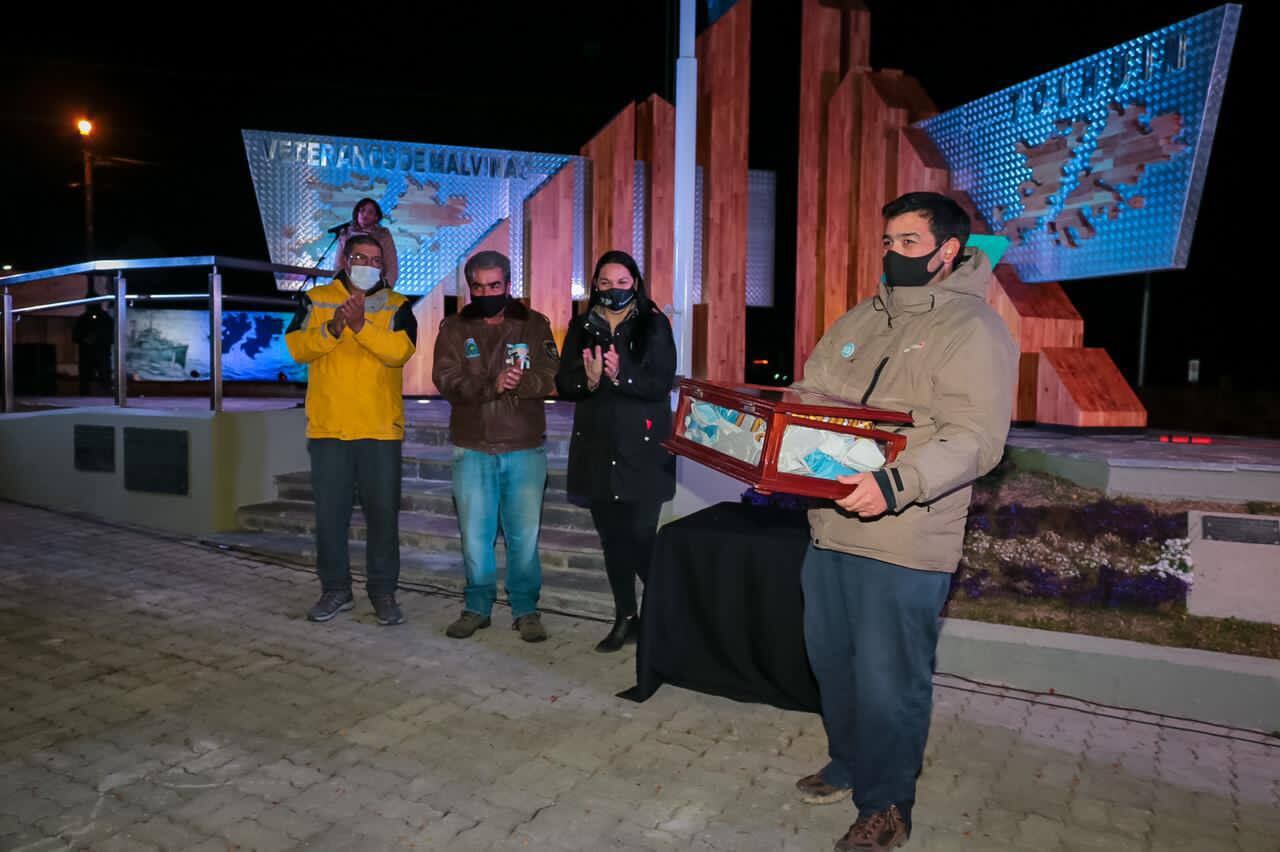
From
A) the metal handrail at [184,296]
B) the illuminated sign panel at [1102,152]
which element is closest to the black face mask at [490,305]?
the metal handrail at [184,296]

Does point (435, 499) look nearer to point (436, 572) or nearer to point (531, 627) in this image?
point (436, 572)

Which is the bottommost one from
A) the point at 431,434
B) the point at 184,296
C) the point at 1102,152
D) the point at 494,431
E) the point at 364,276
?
the point at 431,434

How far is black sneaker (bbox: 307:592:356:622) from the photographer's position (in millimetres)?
4730

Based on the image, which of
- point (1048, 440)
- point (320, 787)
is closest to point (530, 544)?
point (320, 787)

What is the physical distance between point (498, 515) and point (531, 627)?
2.04 feet

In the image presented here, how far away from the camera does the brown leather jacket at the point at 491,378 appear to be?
4324 mm

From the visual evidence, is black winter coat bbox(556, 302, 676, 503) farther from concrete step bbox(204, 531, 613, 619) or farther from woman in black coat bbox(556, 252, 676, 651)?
concrete step bbox(204, 531, 613, 619)

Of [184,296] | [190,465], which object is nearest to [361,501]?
[190,465]

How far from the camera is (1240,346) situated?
16.1 m

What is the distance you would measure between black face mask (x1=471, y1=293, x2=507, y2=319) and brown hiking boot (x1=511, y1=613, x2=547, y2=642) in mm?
1601

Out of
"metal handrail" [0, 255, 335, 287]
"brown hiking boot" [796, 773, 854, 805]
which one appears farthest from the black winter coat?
"metal handrail" [0, 255, 335, 287]

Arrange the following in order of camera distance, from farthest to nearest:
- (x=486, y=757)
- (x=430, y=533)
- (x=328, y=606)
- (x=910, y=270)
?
(x=430, y=533)
(x=328, y=606)
(x=486, y=757)
(x=910, y=270)

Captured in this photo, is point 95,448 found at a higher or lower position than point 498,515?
higher

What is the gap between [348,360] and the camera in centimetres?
454
